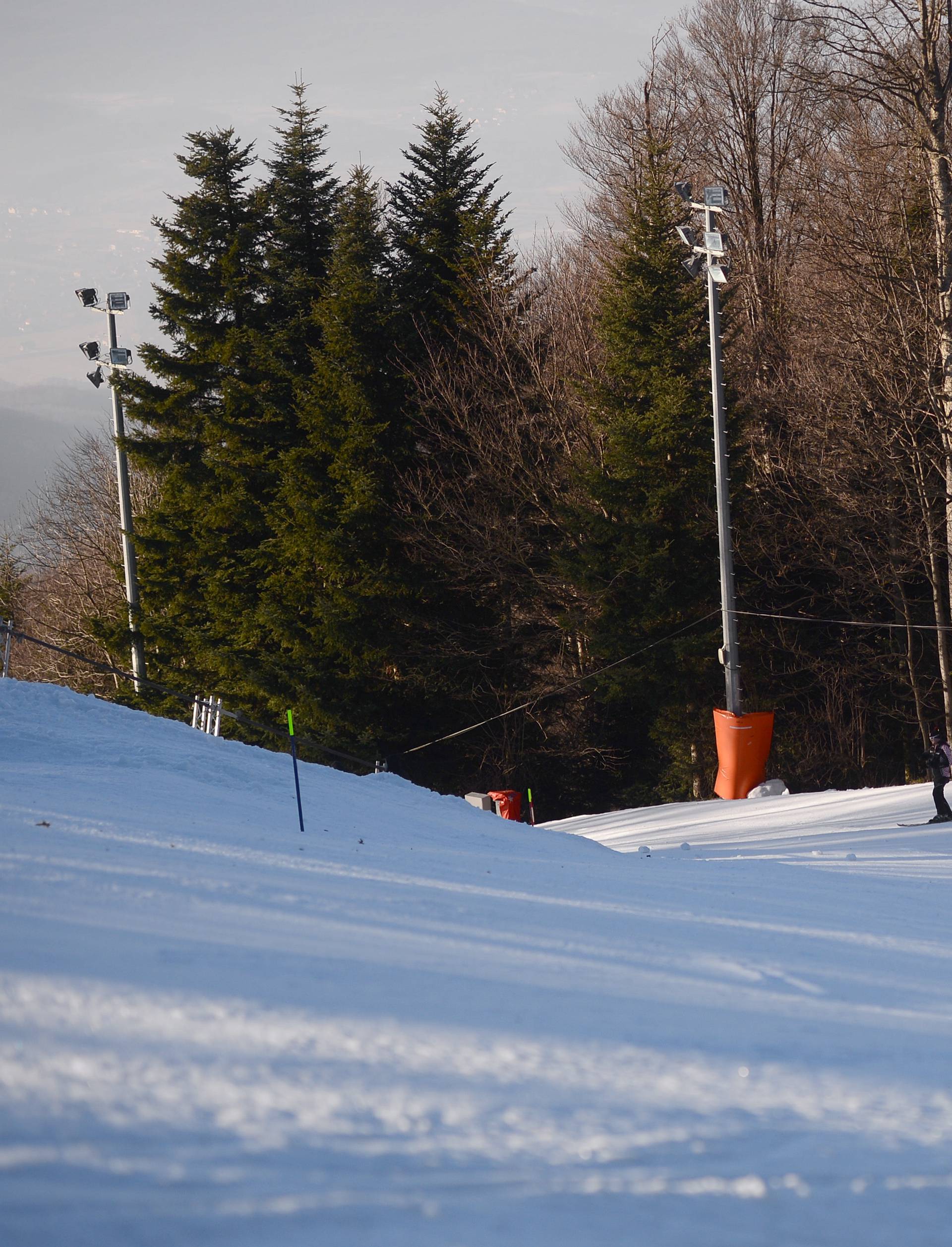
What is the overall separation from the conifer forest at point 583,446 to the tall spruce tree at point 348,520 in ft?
0.29

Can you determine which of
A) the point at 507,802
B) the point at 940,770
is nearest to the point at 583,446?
the point at 507,802

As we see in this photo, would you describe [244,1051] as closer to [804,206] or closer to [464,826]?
[464,826]

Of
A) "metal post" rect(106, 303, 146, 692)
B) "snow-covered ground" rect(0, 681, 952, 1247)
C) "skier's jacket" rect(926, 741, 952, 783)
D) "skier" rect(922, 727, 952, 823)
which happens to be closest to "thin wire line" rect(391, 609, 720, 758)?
"metal post" rect(106, 303, 146, 692)

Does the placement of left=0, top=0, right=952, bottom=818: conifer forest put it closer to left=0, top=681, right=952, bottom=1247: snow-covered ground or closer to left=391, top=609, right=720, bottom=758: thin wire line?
left=391, top=609, right=720, bottom=758: thin wire line

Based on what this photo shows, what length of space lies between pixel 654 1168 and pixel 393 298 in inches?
1081

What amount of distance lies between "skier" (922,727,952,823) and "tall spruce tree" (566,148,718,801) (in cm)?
1142

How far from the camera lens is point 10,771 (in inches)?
336

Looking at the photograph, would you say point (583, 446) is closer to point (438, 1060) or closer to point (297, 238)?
point (297, 238)

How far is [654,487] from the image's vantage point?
79.3 ft

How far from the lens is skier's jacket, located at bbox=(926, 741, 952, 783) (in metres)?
11.8

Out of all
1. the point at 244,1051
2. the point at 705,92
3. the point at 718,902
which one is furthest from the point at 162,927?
the point at 705,92

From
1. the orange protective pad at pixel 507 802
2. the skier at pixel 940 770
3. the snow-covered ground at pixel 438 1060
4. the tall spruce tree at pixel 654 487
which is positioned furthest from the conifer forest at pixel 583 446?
the snow-covered ground at pixel 438 1060

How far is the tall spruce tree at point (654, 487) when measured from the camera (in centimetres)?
2389

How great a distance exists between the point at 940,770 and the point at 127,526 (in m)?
22.4
